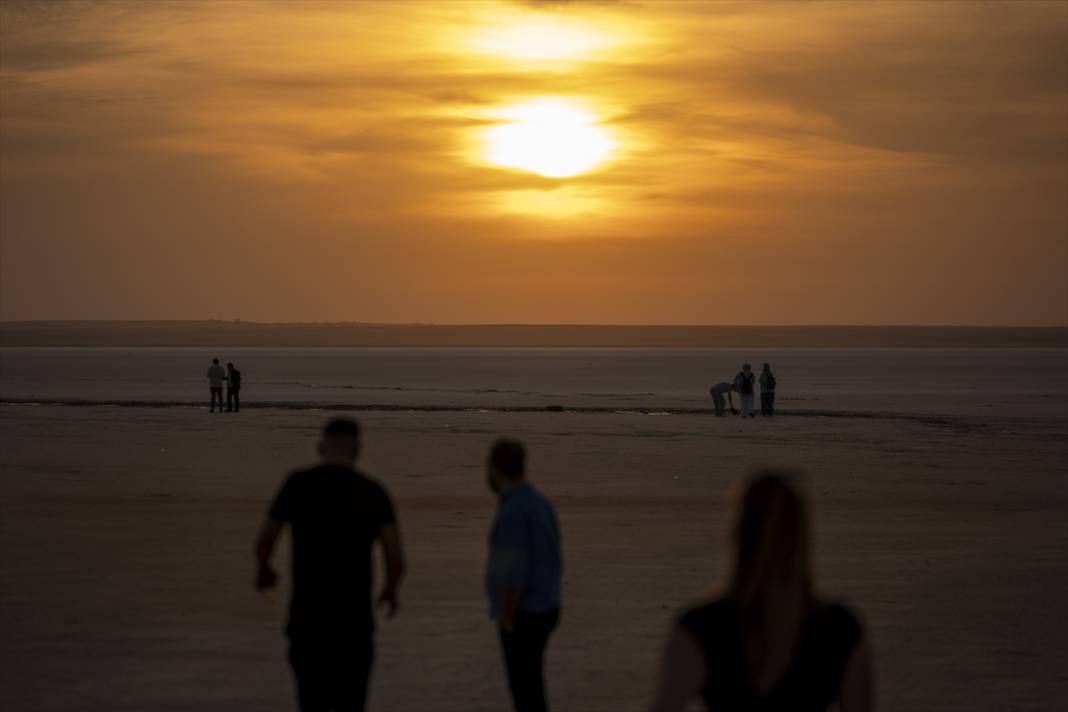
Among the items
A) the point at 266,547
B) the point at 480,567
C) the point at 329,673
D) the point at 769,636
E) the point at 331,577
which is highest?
the point at 769,636

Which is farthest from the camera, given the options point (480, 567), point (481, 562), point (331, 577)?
point (481, 562)

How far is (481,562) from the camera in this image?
16.0m

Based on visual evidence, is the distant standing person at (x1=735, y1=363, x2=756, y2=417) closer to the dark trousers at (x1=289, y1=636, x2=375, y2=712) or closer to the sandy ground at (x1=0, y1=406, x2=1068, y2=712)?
the sandy ground at (x1=0, y1=406, x2=1068, y2=712)

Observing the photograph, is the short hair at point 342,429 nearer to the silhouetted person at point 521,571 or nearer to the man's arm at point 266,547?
the man's arm at point 266,547

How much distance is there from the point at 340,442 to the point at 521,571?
1.18m

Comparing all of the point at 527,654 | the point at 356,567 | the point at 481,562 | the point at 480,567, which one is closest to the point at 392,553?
the point at 356,567

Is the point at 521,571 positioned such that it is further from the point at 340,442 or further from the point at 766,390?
the point at 766,390

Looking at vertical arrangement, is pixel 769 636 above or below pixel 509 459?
below

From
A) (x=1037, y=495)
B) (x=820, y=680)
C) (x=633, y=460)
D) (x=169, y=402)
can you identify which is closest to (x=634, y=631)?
(x=820, y=680)

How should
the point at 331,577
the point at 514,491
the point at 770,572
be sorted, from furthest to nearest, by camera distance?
the point at 514,491, the point at 331,577, the point at 770,572

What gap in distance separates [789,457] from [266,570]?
24.4m

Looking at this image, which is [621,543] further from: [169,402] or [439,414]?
[169,402]

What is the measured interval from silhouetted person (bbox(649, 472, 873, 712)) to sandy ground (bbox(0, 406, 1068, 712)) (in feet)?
18.7

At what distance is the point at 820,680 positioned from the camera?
417cm
